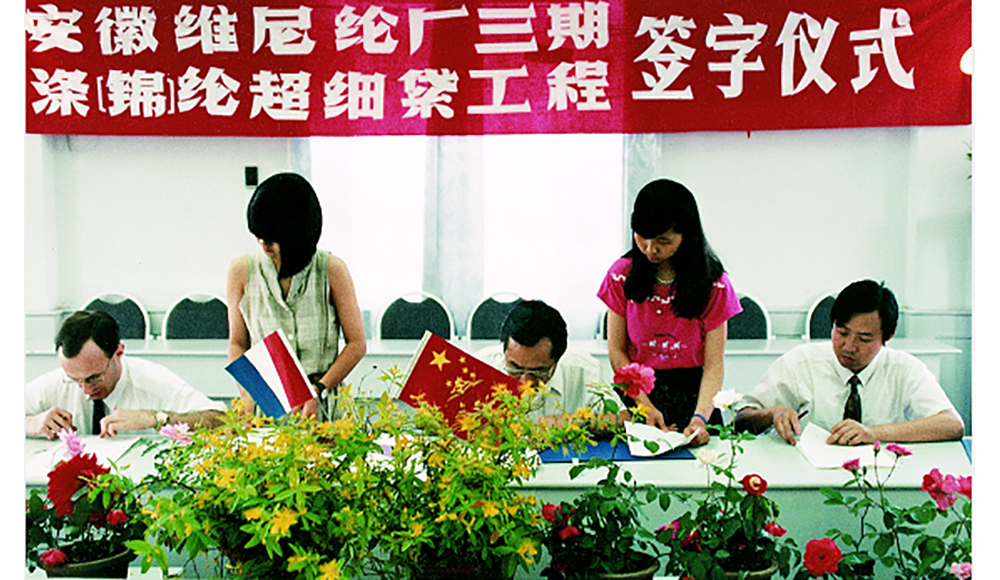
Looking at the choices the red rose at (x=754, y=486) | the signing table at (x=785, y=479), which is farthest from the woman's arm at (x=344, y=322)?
the red rose at (x=754, y=486)

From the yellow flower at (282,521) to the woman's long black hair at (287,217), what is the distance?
54.9 inches

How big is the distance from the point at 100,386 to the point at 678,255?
6.19ft

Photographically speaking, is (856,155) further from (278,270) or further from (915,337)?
(278,270)

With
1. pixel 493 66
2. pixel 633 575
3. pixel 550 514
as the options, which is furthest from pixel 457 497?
pixel 493 66

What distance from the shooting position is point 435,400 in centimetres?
166

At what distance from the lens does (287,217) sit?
2.30 m

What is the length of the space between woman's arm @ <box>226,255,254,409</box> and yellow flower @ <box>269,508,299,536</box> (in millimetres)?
1412

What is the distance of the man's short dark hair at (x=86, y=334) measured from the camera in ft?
7.97

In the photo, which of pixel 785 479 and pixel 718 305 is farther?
pixel 718 305

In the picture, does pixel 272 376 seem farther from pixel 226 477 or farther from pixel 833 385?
pixel 833 385

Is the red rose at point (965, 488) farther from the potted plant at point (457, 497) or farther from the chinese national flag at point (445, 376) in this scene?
the chinese national flag at point (445, 376)

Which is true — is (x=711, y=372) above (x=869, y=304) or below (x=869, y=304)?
below

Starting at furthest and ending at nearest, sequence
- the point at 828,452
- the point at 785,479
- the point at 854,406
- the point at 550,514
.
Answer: the point at 854,406, the point at 828,452, the point at 785,479, the point at 550,514

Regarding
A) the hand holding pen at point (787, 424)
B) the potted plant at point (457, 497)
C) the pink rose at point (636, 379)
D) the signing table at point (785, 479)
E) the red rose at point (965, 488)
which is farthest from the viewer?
the hand holding pen at point (787, 424)
